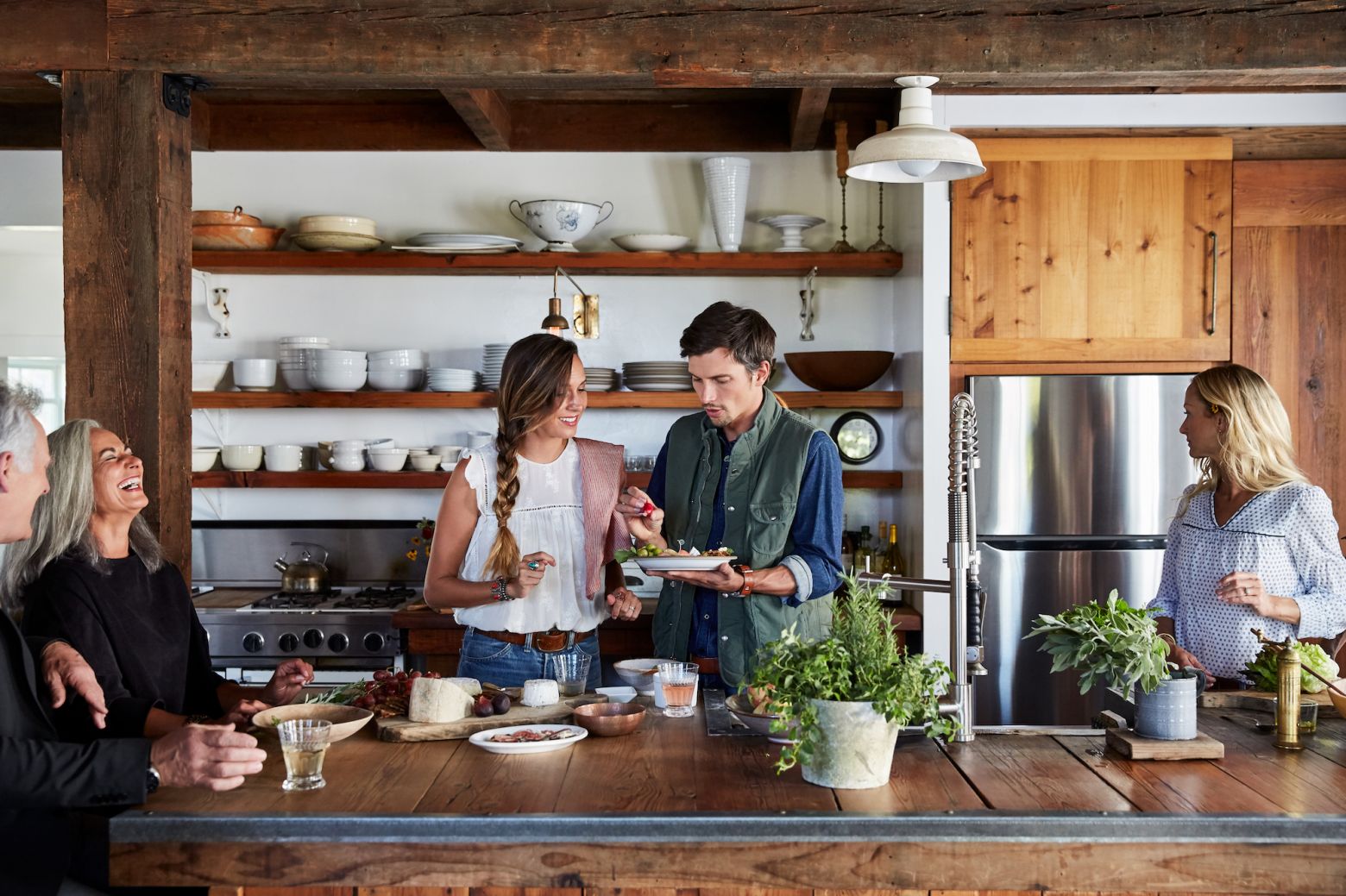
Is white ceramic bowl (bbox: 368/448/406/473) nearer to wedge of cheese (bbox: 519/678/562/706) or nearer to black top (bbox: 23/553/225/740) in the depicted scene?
black top (bbox: 23/553/225/740)

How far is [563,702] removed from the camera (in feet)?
7.91

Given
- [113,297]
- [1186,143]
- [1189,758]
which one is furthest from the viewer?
[1186,143]

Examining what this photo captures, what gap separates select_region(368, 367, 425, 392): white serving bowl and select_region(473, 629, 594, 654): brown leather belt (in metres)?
1.89

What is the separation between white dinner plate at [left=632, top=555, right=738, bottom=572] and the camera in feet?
8.39

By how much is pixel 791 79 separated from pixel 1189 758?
1820 mm

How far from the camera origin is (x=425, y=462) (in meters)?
4.58

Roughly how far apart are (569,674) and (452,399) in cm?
212

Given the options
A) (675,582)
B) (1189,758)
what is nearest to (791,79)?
(675,582)

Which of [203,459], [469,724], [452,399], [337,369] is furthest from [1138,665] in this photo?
[203,459]

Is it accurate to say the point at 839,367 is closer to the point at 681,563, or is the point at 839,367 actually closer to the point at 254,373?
the point at 681,563

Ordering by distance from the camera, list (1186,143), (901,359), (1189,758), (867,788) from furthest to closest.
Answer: (901,359), (1186,143), (1189,758), (867,788)

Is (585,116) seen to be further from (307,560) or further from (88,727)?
(88,727)

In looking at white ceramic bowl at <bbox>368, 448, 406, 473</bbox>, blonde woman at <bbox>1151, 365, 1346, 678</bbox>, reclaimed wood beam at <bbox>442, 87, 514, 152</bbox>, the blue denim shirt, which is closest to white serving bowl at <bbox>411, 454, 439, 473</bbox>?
white ceramic bowl at <bbox>368, 448, 406, 473</bbox>

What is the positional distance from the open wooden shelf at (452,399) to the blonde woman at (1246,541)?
148cm
